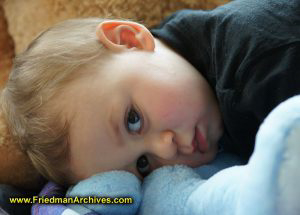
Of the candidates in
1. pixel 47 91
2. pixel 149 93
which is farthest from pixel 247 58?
pixel 47 91

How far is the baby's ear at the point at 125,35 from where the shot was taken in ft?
2.57

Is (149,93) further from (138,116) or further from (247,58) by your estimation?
(247,58)

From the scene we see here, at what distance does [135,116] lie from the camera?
2.34 ft

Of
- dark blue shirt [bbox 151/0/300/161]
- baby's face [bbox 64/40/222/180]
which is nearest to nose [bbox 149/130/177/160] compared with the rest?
baby's face [bbox 64/40/222/180]

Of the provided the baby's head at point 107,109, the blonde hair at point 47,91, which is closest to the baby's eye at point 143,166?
the baby's head at point 107,109

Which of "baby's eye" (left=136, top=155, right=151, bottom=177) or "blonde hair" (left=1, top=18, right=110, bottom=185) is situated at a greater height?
"blonde hair" (left=1, top=18, right=110, bottom=185)

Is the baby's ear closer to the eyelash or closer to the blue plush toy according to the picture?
the eyelash

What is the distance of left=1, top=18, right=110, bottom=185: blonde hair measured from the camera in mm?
705

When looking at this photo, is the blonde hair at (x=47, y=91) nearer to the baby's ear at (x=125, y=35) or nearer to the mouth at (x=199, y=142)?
the baby's ear at (x=125, y=35)

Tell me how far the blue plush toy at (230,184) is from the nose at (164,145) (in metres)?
0.03

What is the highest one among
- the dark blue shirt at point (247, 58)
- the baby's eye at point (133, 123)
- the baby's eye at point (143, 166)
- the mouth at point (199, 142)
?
the dark blue shirt at point (247, 58)

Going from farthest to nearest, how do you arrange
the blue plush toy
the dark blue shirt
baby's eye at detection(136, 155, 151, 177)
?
baby's eye at detection(136, 155, 151, 177), the dark blue shirt, the blue plush toy

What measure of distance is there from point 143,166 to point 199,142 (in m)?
0.11

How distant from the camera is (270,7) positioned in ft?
2.26
